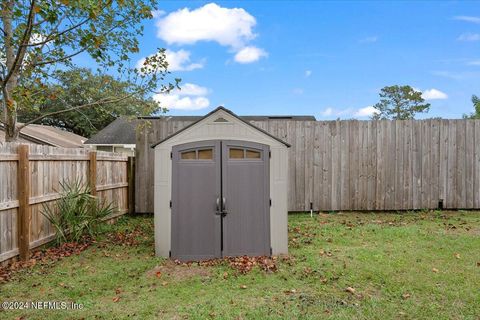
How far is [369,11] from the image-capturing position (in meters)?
9.09

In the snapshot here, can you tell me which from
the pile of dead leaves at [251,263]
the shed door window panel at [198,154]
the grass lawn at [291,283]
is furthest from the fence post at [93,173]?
the pile of dead leaves at [251,263]

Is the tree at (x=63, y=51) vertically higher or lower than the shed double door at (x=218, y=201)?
higher

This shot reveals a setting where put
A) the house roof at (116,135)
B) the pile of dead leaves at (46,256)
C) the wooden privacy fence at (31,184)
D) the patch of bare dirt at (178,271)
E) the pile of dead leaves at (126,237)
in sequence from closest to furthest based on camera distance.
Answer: the patch of bare dirt at (178,271), the pile of dead leaves at (46,256), the wooden privacy fence at (31,184), the pile of dead leaves at (126,237), the house roof at (116,135)

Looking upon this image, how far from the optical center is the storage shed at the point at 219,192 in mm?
5207

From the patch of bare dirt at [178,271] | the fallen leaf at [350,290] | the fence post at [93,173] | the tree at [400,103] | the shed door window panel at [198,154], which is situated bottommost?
the patch of bare dirt at [178,271]

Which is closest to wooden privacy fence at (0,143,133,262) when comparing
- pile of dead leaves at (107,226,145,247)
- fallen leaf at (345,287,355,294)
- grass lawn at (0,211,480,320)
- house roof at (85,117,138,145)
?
grass lawn at (0,211,480,320)

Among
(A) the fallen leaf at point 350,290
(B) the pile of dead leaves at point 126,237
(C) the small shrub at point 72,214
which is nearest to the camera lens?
(A) the fallen leaf at point 350,290

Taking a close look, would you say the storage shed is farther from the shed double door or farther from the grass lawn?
the grass lawn

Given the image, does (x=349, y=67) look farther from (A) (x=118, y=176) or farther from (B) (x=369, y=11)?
(A) (x=118, y=176)

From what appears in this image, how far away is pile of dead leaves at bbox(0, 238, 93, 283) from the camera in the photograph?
4.62 metres

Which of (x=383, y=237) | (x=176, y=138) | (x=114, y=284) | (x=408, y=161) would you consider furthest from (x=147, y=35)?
(x=408, y=161)

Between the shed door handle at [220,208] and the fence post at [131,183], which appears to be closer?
the shed door handle at [220,208]

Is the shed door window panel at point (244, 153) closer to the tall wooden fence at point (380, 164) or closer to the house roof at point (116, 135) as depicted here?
the tall wooden fence at point (380, 164)

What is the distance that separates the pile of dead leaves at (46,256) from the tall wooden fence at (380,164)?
110 inches
